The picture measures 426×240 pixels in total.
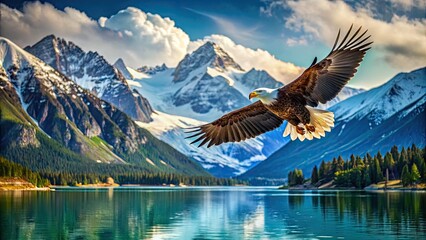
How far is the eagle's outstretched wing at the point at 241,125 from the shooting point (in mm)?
21484

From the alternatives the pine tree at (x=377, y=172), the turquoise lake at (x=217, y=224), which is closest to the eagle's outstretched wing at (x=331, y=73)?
the turquoise lake at (x=217, y=224)

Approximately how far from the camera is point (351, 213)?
69875 mm

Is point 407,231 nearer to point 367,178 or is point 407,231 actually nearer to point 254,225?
point 254,225

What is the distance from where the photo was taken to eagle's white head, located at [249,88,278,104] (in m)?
18.2

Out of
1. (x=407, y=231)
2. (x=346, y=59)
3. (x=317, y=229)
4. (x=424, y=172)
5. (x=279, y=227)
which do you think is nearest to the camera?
(x=346, y=59)

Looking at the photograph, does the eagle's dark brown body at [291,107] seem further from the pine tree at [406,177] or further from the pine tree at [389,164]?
the pine tree at [389,164]

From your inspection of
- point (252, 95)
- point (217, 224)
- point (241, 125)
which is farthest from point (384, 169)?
point (252, 95)

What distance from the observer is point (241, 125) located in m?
21.9

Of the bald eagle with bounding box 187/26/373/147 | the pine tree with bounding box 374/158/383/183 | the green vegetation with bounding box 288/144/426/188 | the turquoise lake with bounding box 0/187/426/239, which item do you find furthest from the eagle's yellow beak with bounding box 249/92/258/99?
the pine tree with bounding box 374/158/383/183

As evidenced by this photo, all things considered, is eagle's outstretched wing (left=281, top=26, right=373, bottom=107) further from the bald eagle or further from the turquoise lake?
the turquoise lake

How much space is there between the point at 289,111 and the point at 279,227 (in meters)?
41.6

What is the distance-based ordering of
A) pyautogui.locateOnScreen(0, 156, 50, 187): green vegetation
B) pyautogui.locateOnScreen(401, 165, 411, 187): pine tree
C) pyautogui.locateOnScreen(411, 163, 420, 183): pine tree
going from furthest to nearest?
pyautogui.locateOnScreen(0, 156, 50, 187): green vegetation → pyautogui.locateOnScreen(401, 165, 411, 187): pine tree → pyautogui.locateOnScreen(411, 163, 420, 183): pine tree

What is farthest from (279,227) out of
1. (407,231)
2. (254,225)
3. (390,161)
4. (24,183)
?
(24,183)

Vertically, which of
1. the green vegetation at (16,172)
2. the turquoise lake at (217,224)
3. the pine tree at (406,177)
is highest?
the green vegetation at (16,172)
